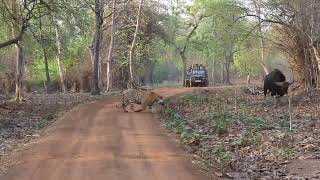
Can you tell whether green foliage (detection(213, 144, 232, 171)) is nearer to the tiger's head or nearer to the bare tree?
the tiger's head

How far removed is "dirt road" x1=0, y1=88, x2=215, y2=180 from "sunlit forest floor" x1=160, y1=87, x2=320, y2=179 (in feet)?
2.22

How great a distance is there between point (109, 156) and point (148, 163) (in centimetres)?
121

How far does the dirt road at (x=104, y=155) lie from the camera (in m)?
10.1

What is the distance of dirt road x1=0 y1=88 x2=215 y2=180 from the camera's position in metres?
10.1

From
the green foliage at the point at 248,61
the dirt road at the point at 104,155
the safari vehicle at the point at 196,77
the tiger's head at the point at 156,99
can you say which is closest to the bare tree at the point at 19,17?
the tiger's head at the point at 156,99

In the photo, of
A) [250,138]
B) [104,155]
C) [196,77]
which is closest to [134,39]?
[196,77]

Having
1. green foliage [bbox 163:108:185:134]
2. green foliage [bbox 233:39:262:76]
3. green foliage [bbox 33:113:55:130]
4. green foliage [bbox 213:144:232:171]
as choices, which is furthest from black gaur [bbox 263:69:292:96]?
green foliage [bbox 233:39:262:76]

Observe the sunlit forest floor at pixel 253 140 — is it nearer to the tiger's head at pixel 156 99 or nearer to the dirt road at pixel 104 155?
the dirt road at pixel 104 155

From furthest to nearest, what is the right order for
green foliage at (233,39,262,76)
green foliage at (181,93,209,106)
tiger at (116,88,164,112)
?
green foliage at (233,39,262,76) < green foliage at (181,93,209,106) < tiger at (116,88,164,112)

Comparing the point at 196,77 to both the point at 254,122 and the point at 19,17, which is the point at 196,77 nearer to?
the point at 19,17

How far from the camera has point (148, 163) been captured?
1106cm

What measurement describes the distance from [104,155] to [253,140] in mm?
3995

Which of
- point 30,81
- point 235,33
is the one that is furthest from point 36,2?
point 30,81

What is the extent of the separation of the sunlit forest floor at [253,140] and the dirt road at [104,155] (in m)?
0.68
